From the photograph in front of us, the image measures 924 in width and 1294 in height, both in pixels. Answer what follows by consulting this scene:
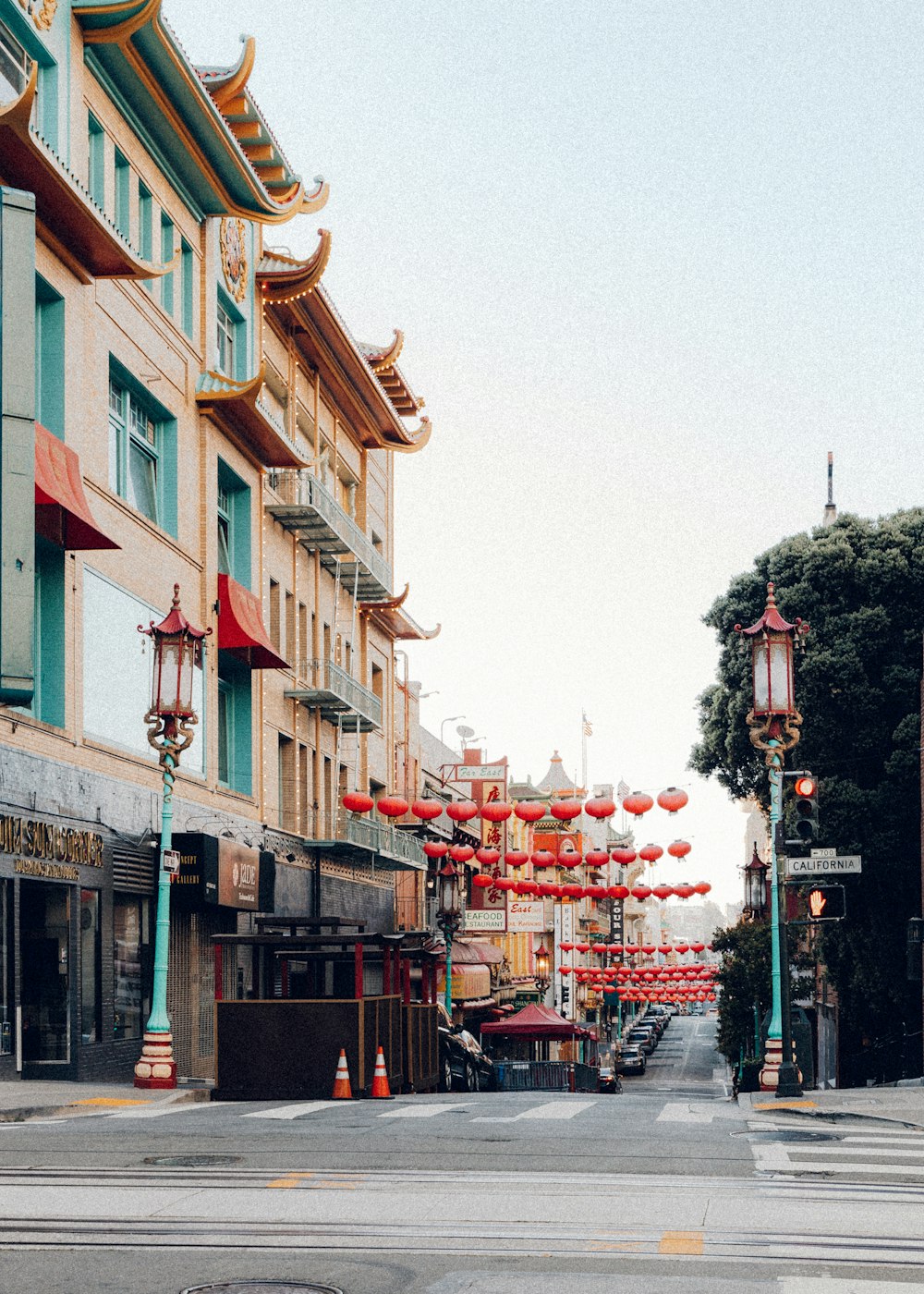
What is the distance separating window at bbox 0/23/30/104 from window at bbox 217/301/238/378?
11776 mm

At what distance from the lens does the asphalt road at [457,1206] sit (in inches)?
316

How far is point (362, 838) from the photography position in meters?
46.0

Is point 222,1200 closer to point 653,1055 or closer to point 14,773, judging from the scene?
point 14,773

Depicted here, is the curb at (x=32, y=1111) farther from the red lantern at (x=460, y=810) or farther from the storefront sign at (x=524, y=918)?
the storefront sign at (x=524, y=918)

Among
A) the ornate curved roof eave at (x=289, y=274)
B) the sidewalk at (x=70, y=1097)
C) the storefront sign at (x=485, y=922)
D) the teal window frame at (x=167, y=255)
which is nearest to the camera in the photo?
the sidewalk at (x=70, y=1097)

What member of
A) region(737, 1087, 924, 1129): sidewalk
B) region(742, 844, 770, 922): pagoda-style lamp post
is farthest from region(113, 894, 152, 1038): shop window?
region(742, 844, 770, 922): pagoda-style lamp post

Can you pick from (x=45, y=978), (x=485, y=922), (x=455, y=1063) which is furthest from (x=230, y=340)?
(x=485, y=922)

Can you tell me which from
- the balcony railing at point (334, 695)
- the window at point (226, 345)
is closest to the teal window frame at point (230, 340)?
the window at point (226, 345)

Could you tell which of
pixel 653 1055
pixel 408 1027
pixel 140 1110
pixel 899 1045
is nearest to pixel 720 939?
pixel 899 1045

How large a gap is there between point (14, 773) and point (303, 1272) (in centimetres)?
1630

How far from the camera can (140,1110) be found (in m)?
19.0

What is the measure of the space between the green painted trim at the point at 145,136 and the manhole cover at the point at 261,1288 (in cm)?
2451

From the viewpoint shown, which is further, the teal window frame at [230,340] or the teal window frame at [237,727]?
the teal window frame at [237,727]

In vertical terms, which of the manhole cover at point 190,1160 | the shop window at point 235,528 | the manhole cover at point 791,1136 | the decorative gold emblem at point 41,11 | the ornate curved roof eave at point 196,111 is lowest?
the manhole cover at point 791,1136
